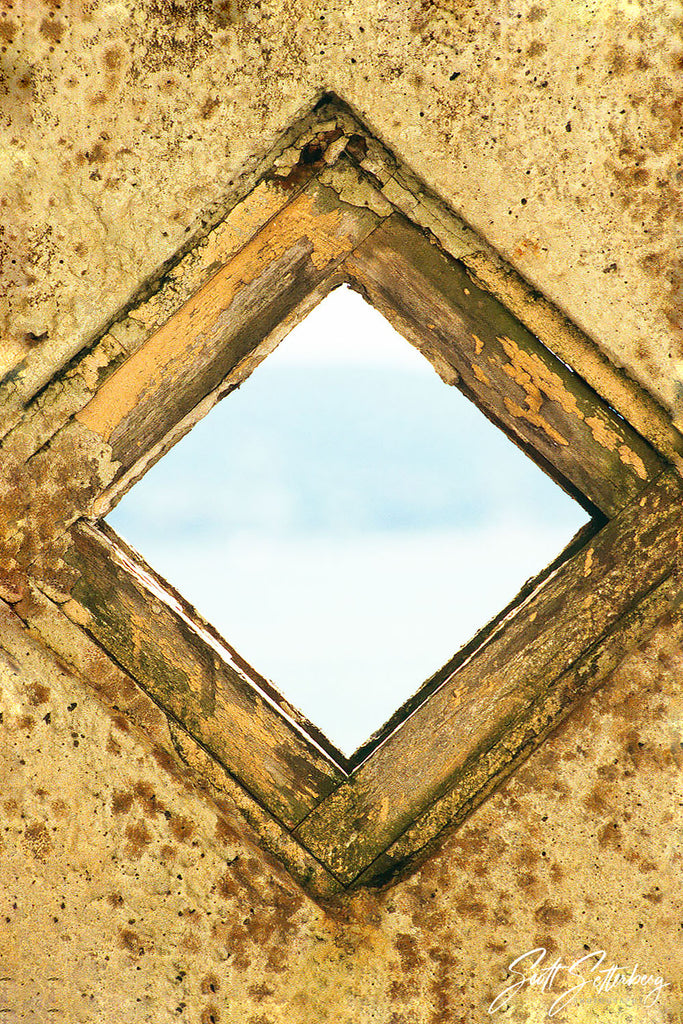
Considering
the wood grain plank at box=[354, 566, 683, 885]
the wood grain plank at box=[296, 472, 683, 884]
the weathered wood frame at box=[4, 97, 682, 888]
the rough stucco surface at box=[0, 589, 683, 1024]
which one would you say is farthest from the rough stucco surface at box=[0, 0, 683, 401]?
the rough stucco surface at box=[0, 589, 683, 1024]

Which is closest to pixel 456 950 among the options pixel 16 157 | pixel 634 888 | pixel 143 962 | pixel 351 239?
pixel 634 888

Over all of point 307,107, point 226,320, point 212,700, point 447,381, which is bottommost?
point 212,700

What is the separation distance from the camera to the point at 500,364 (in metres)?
1.94

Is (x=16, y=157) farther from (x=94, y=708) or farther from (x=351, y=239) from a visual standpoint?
(x=94, y=708)

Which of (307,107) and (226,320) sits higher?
(307,107)

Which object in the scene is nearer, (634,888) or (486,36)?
(486,36)

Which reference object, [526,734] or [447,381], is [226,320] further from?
[526,734]

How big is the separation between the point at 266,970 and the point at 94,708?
2.91 ft

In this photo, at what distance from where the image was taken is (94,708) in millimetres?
2012

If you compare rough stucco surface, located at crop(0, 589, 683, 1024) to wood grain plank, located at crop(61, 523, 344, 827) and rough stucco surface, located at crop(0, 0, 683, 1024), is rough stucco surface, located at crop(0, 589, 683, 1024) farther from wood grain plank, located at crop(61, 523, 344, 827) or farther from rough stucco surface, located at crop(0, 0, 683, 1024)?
wood grain plank, located at crop(61, 523, 344, 827)

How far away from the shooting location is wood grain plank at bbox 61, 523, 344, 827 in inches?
78.4

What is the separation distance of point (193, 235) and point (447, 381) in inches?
31.5

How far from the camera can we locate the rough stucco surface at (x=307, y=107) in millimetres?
1814

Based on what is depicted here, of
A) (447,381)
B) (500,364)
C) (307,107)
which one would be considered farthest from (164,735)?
(307,107)
